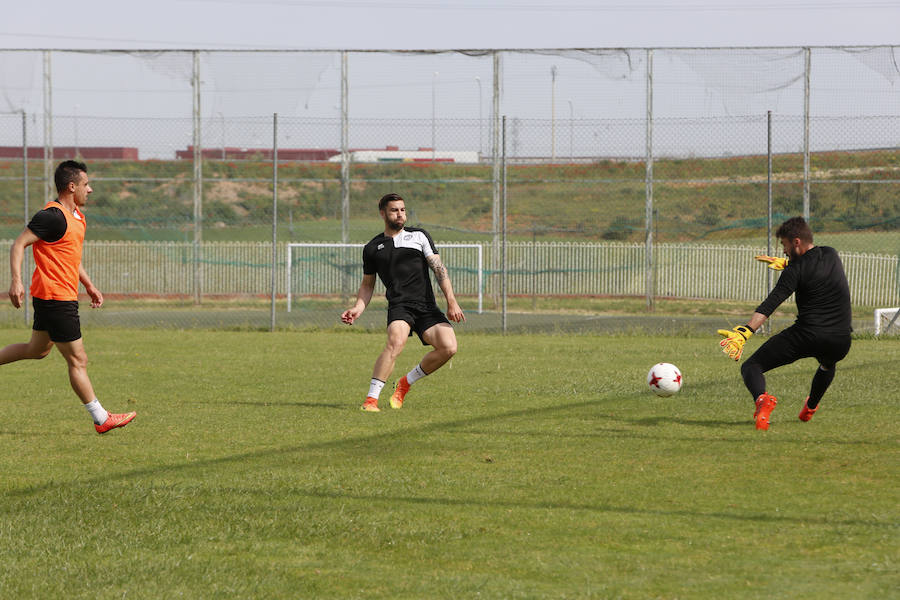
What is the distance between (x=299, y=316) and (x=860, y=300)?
10703 millimetres

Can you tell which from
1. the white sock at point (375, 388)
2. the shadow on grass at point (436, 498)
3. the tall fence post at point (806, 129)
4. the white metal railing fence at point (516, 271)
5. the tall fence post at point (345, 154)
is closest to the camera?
the shadow on grass at point (436, 498)

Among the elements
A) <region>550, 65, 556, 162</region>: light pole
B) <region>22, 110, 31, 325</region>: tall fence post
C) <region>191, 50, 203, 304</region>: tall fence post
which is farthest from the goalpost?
<region>22, 110, 31, 325</region>: tall fence post

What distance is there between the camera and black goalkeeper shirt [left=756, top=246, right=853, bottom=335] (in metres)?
8.20

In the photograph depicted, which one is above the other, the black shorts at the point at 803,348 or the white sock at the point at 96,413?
the black shorts at the point at 803,348

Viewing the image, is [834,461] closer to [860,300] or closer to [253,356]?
[253,356]

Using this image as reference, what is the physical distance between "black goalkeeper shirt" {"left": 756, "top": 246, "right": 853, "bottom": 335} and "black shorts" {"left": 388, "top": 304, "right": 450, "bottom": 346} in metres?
2.84

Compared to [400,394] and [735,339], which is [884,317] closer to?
[735,339]

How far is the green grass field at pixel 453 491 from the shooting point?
4.61 meters

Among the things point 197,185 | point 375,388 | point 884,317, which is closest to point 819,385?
point 375,388

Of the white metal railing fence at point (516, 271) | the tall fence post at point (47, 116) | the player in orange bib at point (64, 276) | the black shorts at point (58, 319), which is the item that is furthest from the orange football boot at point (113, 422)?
the tall fence post at point (47, 116)

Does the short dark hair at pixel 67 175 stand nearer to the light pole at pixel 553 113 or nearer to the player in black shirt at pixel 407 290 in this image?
the player in black shirt at pixel 407 290

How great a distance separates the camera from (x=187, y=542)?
16.9 feet

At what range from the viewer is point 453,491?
20.3 feet

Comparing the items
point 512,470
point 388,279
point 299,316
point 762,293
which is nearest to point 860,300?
point 762,293
